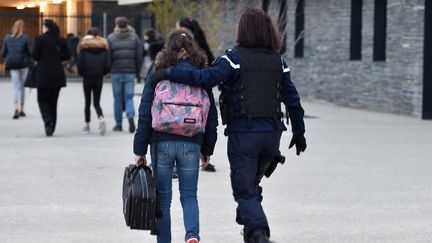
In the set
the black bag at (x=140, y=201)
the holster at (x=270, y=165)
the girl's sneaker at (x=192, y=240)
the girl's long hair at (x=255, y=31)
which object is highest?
the girl's long hair at (x=255, y=31)

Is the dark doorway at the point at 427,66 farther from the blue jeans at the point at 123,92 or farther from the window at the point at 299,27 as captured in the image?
the window at the point at 299,27

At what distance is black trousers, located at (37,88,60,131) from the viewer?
17203 millimetres

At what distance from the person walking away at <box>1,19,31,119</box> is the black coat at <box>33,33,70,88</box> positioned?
361 cm

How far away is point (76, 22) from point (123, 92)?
84.3ft

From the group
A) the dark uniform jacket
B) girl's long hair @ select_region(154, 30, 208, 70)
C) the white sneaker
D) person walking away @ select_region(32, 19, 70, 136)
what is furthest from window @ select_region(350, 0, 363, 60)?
girl's long hair @ select_region(154, 30, 208, 70)

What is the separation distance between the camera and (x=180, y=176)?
7.73m

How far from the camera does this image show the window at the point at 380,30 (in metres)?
24.7

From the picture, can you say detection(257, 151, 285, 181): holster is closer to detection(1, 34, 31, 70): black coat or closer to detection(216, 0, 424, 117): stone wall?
detection(1, 34, 31, 70): black coat

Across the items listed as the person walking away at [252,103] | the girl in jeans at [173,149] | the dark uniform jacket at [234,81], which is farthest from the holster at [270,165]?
the girl in jeans at [173,149]

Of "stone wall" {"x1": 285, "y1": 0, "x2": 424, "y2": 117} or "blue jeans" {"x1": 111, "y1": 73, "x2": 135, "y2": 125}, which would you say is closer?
"blue jeans" {"x1": 111, "y1": 73, "x2": 135, "y2": 125}

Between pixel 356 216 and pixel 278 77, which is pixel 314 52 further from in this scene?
pixel 278 77

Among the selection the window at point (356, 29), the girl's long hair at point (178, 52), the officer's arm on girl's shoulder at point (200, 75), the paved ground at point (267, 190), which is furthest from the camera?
the window at point (356, 29)

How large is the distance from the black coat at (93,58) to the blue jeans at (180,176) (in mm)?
10009

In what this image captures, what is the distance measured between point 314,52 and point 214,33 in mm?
2975
